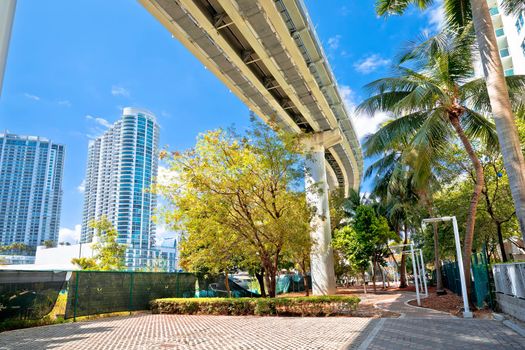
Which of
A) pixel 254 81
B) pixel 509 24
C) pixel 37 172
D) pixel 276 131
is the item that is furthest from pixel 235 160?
pixel 37 172

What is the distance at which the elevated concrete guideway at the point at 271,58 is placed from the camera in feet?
36.4

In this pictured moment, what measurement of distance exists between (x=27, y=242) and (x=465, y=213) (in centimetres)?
7860

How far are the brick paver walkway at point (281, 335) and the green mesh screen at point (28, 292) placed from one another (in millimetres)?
926

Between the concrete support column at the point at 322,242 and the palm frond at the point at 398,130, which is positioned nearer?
the palm frond at the point at 398,130

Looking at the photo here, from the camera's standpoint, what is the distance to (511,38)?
1216 inches

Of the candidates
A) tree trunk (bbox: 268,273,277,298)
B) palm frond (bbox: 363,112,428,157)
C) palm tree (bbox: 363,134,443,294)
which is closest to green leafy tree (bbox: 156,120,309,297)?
tree trunk (bbox: 268,273,277,298)

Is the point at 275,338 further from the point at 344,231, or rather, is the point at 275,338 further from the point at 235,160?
the point at 344,231

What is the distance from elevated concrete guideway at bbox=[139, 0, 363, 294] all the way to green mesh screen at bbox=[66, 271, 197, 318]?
723 centimetres

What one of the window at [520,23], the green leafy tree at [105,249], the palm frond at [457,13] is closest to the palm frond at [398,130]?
the palm frond at [457,13]

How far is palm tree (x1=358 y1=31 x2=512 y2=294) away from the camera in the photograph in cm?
1177

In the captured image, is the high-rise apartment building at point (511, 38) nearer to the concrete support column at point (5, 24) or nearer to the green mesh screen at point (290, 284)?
the green mesh screen at point (290, 284)

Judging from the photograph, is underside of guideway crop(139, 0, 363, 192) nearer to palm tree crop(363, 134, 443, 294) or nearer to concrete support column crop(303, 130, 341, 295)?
concrete support column crop(303, 130, 341, 295)

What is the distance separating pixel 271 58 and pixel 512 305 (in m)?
10.5

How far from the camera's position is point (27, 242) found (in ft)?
233
